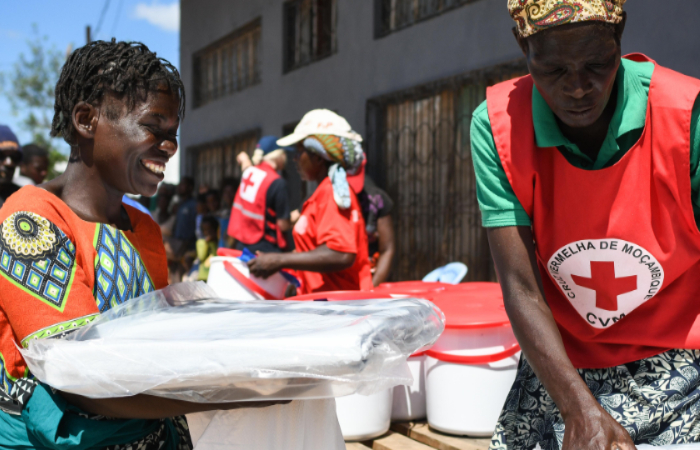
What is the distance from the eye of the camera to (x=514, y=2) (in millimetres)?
1211

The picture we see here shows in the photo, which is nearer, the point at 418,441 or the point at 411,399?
the point at 418,441

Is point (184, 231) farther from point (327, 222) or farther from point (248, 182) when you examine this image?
point (327, 222)

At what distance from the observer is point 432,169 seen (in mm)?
5734

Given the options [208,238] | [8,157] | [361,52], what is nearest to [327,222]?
[8,157]

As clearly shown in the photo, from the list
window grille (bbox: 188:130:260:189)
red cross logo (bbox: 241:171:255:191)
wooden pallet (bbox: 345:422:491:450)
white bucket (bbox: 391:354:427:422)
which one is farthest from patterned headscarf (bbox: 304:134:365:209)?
window grille (bbox: 188:130:260:189)

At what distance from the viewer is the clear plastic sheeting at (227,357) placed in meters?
0.95

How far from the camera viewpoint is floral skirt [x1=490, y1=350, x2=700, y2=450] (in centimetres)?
127

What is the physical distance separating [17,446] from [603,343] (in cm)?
119

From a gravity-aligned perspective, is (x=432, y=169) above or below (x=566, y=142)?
above

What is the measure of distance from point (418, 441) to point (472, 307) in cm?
58

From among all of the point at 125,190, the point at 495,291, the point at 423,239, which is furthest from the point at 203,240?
the point at 125,190

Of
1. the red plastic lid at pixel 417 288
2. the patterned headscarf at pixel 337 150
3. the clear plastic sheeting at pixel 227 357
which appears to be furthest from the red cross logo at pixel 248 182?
the clear plastic sheeting at pixel 227 357

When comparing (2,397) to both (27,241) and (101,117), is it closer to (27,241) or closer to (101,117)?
(27,241)

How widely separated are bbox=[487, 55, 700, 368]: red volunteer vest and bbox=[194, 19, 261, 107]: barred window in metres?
7.68
